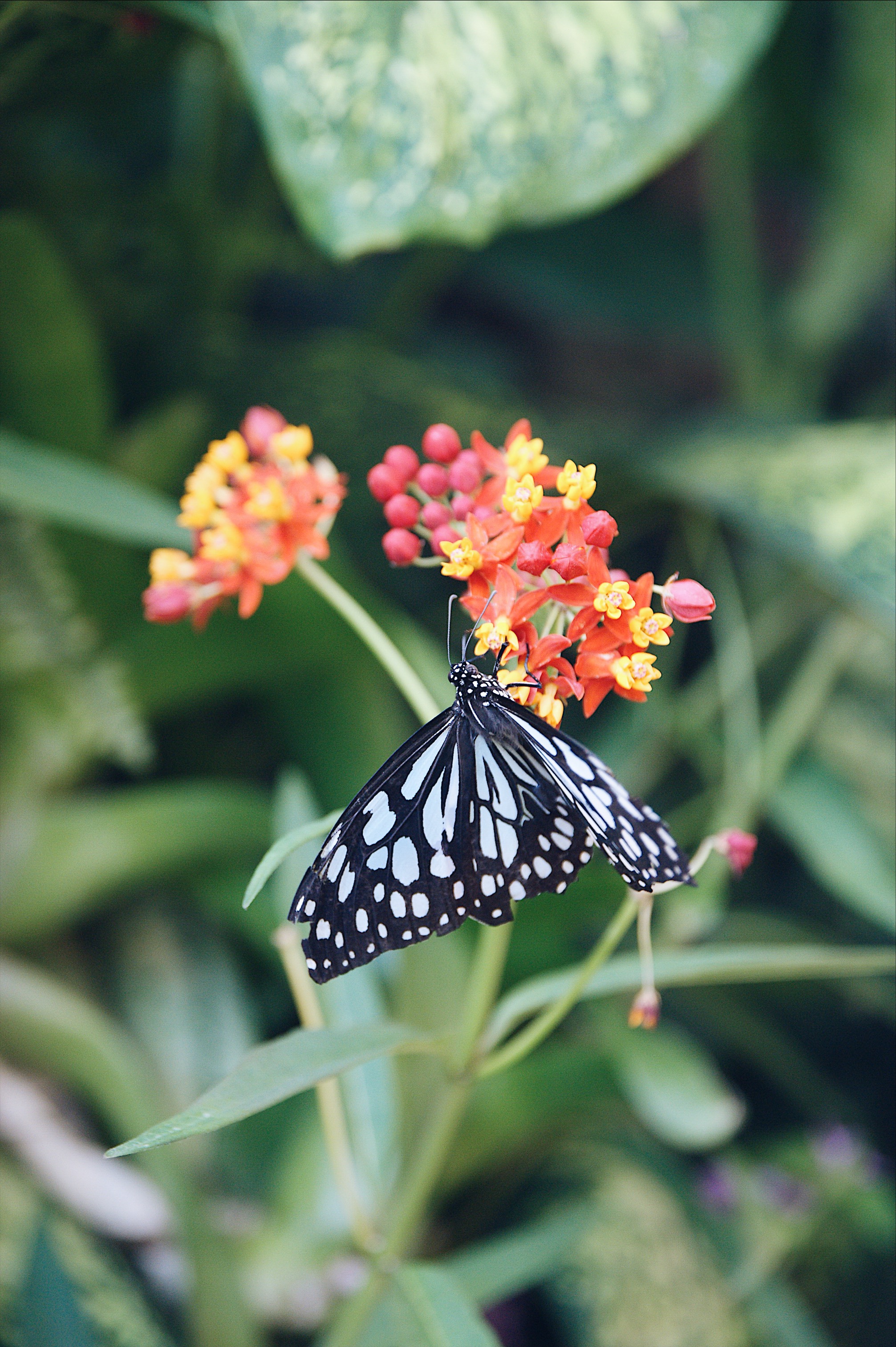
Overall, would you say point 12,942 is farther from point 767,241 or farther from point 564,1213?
point 767,241

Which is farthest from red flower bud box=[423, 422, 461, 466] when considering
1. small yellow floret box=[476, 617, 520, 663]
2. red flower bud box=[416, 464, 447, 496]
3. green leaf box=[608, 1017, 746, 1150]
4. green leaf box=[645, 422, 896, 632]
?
green leaf box=[608, 1017, 746, 1150]

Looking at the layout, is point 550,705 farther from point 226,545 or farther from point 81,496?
point 81,496

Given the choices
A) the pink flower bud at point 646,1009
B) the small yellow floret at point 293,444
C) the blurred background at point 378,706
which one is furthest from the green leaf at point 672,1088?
the small yellow floret at point 293,444

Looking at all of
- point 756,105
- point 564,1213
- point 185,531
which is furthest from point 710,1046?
point 756,105

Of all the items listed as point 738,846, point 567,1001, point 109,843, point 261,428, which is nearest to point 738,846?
point 738,846

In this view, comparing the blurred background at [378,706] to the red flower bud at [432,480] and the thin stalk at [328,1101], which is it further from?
the red flower bud at [432,480]
